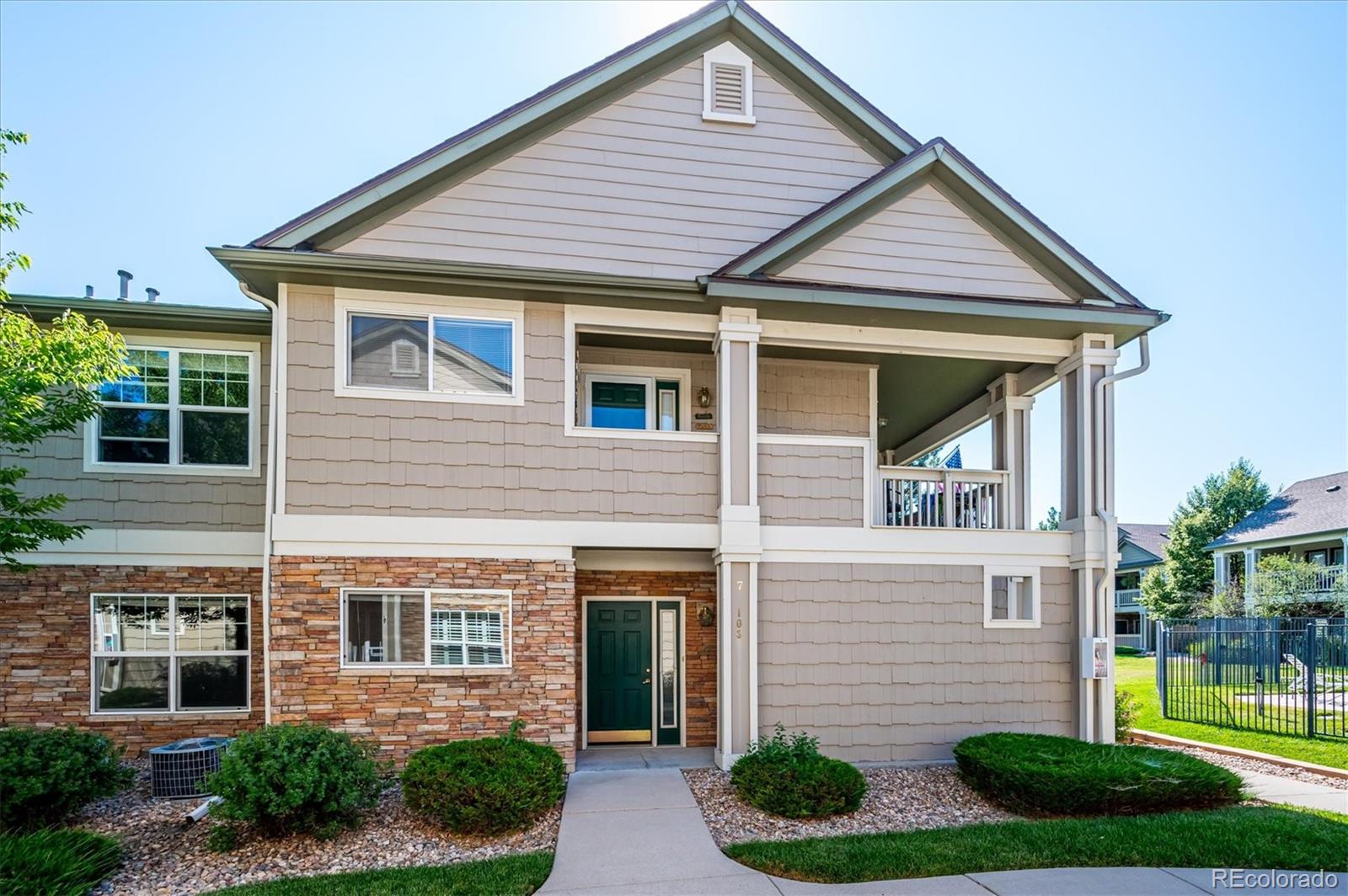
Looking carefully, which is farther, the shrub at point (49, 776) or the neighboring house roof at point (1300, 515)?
the neighboring house roof at point (1300, 515)

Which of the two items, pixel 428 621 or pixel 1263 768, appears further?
pixel 1263 768

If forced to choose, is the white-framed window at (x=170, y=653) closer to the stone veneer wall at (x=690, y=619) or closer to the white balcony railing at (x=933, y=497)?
the stone veneer wall at (x=690, y=619)

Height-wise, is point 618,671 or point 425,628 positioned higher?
point 425,628

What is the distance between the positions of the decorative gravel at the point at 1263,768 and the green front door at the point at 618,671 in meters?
6.62

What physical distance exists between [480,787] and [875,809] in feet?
12.3

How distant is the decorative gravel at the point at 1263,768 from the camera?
8.98 m

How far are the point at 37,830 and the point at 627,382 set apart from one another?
756 cm

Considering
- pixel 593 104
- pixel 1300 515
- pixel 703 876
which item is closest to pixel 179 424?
pixel 593 104

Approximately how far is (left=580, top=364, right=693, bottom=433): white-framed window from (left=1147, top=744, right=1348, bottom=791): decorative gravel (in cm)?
754

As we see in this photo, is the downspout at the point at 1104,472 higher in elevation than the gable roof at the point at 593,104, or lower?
lower

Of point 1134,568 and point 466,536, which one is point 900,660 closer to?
point 466,536

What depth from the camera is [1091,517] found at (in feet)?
31.3

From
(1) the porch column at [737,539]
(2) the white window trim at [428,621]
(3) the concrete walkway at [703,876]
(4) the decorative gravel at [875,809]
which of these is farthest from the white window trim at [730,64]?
(3) the concrete walkway at [703,876]

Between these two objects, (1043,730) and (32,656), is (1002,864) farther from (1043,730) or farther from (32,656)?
(32,656)
